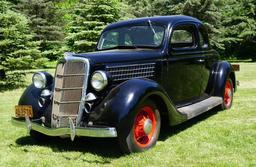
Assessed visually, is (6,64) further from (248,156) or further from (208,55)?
(248,156)

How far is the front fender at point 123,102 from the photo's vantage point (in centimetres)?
467

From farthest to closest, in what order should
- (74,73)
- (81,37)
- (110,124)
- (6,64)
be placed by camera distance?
1. (81,37)
2. (6,64)
3. (74,73)
4. (110,124)

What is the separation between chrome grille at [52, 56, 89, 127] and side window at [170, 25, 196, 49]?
6.13 ft

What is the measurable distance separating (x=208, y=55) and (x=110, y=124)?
3.41 m

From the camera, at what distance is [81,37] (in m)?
22.6

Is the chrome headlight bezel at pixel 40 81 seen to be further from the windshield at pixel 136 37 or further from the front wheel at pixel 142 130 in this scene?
the front wheel at pixel 142 130

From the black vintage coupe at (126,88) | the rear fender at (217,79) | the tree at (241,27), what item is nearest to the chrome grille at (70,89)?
the black vintage coupe at (126,88)

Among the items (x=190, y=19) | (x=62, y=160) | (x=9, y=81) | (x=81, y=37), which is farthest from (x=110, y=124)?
(x=81, y=37)

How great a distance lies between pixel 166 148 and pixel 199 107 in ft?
4.78

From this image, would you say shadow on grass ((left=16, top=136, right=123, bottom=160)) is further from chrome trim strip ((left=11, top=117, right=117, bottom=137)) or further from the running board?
the running board

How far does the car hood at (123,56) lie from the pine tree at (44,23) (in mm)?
27790

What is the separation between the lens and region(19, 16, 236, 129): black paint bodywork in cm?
479

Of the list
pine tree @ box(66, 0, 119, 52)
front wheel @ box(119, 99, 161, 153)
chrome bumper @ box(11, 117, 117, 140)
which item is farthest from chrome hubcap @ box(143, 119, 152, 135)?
pine tree @ box(66, 0, 119, 52)

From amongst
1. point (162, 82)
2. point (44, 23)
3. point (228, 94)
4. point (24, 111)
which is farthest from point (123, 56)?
point (44, 23)
